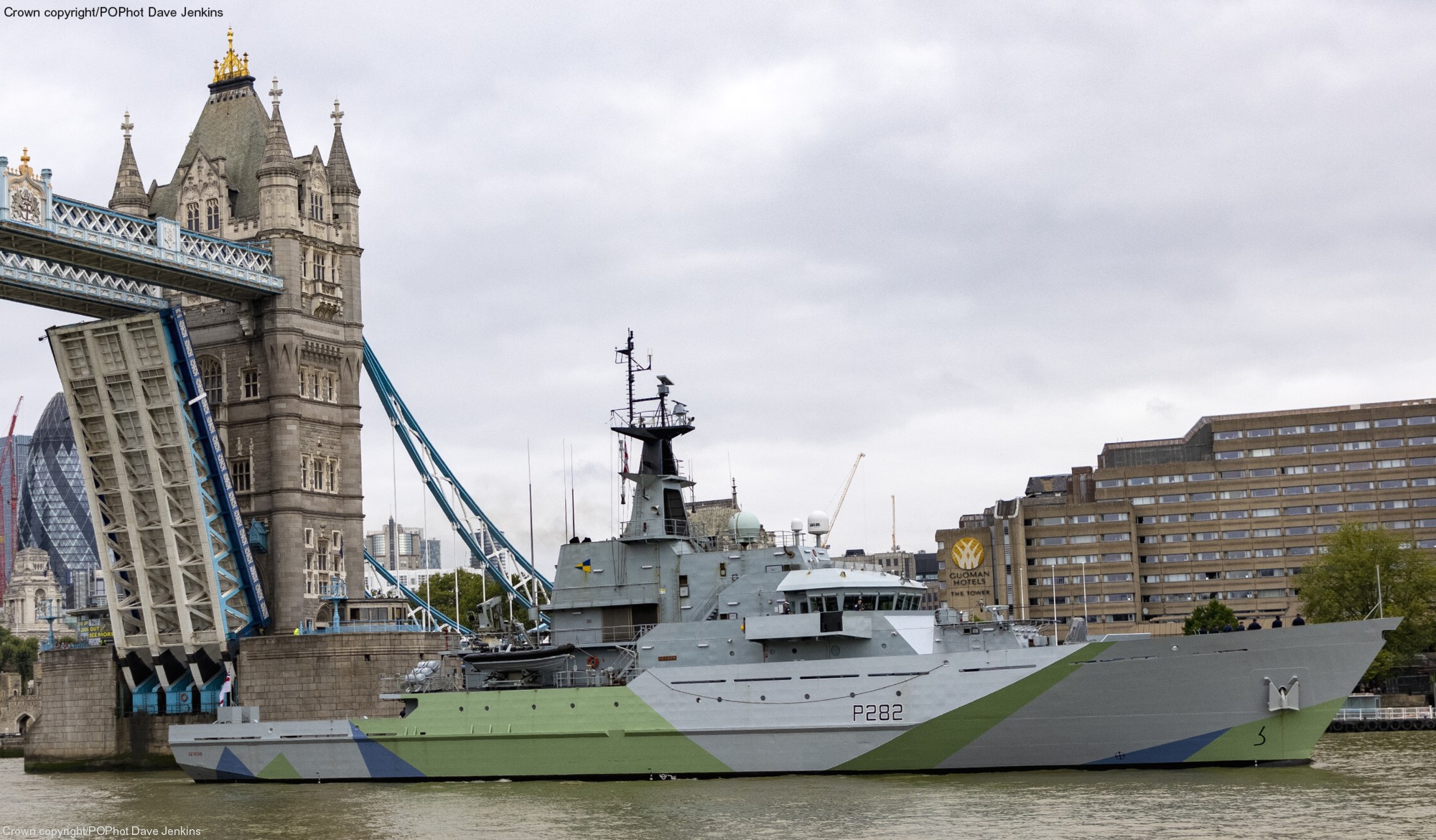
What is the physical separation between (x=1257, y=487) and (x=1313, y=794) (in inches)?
2335

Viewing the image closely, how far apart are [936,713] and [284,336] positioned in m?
27.9

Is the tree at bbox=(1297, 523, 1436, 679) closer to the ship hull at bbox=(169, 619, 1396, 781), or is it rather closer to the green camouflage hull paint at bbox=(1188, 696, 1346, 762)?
the green camouflage hull paint at bbox=(1188, 696, 1346, 762)

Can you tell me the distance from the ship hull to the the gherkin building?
131 m

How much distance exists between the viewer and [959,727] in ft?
102

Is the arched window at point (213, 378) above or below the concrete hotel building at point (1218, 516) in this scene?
above

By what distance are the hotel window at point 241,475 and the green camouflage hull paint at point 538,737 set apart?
16.6m

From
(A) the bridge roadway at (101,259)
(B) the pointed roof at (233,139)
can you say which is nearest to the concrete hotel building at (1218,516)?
(B) the pointed roof at (233,139)

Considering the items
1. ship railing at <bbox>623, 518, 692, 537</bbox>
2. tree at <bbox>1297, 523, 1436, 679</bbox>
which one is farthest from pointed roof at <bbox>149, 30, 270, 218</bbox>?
tree at <bbox>1297, 523, 1436, 679</bbox>

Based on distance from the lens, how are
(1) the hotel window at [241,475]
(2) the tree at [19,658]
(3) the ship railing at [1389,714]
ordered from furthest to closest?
(2) the tree at [19,658] → (3) the ship railing at [1389,714] → (1) the hotel window at [241,475]

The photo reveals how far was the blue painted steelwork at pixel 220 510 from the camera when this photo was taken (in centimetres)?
4569

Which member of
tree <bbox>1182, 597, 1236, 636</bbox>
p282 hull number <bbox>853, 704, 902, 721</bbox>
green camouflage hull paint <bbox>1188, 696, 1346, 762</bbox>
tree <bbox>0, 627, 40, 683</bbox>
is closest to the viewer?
green camouflage hull paint <bbox>1188, 696, 1346, 762</bbox>

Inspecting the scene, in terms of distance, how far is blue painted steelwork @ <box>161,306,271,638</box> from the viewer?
45688 millimetres

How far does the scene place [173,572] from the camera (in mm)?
46938

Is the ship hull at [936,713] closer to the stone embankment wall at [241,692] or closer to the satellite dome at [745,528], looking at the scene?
the satellite dome at [745,528]
